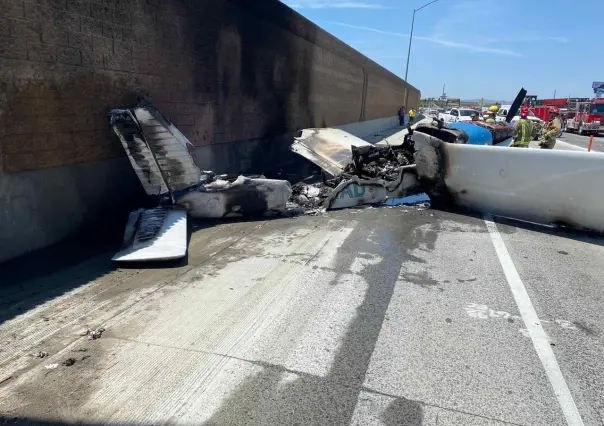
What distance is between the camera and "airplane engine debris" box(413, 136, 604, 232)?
5941 millimetres

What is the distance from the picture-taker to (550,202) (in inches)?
245

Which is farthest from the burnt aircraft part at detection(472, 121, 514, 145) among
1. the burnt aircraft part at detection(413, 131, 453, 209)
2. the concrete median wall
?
the concrete median wall

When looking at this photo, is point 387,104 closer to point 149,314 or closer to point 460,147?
point 460,147

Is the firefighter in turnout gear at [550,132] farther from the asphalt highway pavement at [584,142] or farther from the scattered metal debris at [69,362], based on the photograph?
the scattered metal debris at [69,362]

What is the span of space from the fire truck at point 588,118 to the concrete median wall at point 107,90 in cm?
2923

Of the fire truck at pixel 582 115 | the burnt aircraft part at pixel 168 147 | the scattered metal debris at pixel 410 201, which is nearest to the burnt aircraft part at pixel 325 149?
the scattered metal debris at pixel 410 201

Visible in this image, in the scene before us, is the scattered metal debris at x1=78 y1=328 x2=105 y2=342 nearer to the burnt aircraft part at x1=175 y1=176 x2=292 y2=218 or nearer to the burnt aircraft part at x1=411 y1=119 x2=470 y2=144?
the burnt aircraft part at x1=175 y1=176 x2=292 y2=218

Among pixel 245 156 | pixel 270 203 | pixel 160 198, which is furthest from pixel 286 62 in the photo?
pixel 160 198

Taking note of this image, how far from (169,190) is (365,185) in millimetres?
3506

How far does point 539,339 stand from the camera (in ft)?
10.9

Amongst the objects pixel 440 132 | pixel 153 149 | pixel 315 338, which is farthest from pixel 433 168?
pixel 315 338

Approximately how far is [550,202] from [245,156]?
6.63 metres

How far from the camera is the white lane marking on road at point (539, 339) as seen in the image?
2574 mm

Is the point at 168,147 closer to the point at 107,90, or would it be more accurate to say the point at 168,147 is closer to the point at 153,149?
the point at 153,149
